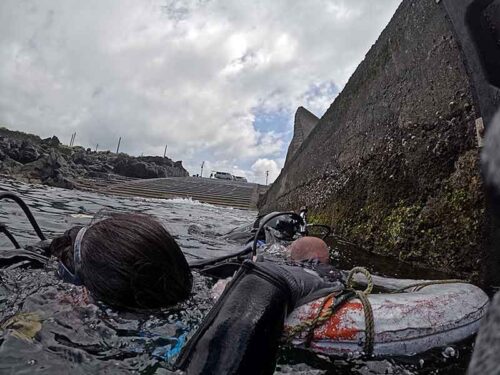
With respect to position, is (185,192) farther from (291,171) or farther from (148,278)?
(148,278)

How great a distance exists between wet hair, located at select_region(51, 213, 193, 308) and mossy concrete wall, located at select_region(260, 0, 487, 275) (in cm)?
250

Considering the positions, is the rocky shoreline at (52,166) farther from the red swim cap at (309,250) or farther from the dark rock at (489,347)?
the dark rock at (489,347)

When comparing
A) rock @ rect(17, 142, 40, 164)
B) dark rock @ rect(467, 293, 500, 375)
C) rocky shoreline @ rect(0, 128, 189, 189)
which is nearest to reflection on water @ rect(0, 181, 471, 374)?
dark rock @ rect(467, 293, 500, 375)

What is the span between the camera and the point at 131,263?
186cm

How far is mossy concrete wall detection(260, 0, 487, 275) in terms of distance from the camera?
3.27m

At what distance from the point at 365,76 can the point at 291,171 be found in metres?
5.48

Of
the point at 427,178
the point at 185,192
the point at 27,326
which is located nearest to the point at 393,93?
the point at 427,178

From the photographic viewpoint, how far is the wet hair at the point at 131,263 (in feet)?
6.14

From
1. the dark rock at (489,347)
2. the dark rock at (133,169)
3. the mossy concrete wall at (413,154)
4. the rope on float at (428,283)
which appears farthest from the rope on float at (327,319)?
the dark rock at (133,169)

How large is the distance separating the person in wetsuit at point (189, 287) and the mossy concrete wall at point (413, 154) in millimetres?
1859

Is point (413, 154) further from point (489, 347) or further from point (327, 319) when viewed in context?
point (489, 347)

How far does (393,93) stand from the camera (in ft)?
16.1

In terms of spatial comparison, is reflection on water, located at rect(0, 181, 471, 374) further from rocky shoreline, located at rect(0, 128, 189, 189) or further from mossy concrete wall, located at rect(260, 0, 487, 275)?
rocky shoreline, located at rect(0, 128, 189, 189)

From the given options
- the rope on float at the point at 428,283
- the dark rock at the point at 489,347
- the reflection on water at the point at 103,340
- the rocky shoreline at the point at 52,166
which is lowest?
the reflection on water at the point at 103,340
